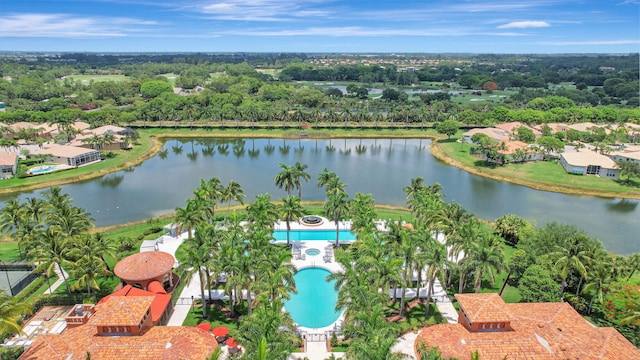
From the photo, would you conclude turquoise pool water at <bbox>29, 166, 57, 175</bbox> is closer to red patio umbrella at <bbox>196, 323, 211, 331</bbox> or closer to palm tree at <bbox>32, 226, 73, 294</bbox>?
palm tree at <bbox>32, 226, 73, 294</bbox>

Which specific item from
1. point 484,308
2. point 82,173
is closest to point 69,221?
point 484,308

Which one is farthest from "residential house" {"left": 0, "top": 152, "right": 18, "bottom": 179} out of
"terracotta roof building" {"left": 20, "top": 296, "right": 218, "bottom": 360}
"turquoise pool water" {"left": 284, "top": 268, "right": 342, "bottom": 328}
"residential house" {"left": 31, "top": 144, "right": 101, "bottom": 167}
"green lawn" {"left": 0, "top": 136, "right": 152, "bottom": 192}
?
"turquoise pool water" {"left": 284, "top": 268, "right": 342, "bottom": 328}

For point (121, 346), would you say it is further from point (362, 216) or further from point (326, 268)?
point (362, 216)

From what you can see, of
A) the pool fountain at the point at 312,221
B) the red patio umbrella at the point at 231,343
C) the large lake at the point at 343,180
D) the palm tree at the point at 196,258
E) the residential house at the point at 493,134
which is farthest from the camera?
the residential house at the point at 493,134

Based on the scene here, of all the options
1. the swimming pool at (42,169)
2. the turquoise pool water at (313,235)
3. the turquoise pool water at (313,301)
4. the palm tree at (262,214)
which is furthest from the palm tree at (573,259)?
the swimming pool at (42,169)

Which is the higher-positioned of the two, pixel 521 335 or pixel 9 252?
pixel 521 335

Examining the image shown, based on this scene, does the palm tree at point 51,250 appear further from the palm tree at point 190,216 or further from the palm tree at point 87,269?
the palm tree at point 190,216
